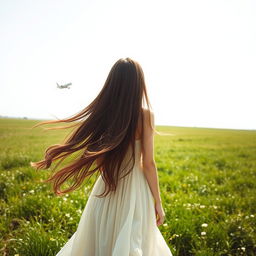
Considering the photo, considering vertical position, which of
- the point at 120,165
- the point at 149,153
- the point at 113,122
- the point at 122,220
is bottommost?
the point at 122,220

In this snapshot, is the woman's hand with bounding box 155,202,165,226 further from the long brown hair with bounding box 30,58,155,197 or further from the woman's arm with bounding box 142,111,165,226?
the long brown hair with bounding box 30,58,155,197

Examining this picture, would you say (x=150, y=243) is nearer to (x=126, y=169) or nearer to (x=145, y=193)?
(x=145, y=193)

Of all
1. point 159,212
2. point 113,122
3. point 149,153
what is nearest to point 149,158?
point 149,153

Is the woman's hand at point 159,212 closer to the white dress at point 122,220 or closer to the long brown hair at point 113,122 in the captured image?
the white dress at point 122,220

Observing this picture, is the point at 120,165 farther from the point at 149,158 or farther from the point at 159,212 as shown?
the point at 159,212

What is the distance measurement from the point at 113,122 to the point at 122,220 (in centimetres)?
90

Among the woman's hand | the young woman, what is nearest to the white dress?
the young woman

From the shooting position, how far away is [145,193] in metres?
1.95

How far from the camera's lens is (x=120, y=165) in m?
1.90

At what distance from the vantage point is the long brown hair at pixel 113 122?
71.6 inches

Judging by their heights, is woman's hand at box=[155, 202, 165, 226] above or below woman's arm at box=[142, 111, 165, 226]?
below

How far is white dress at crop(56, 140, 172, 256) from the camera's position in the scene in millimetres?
1827

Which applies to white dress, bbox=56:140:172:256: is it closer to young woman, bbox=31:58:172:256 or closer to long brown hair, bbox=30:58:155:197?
young woman, bbox=31:58:172:256

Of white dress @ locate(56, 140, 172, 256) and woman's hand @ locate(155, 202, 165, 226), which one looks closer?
white dress @ locate(56, 140, 172, 256)
